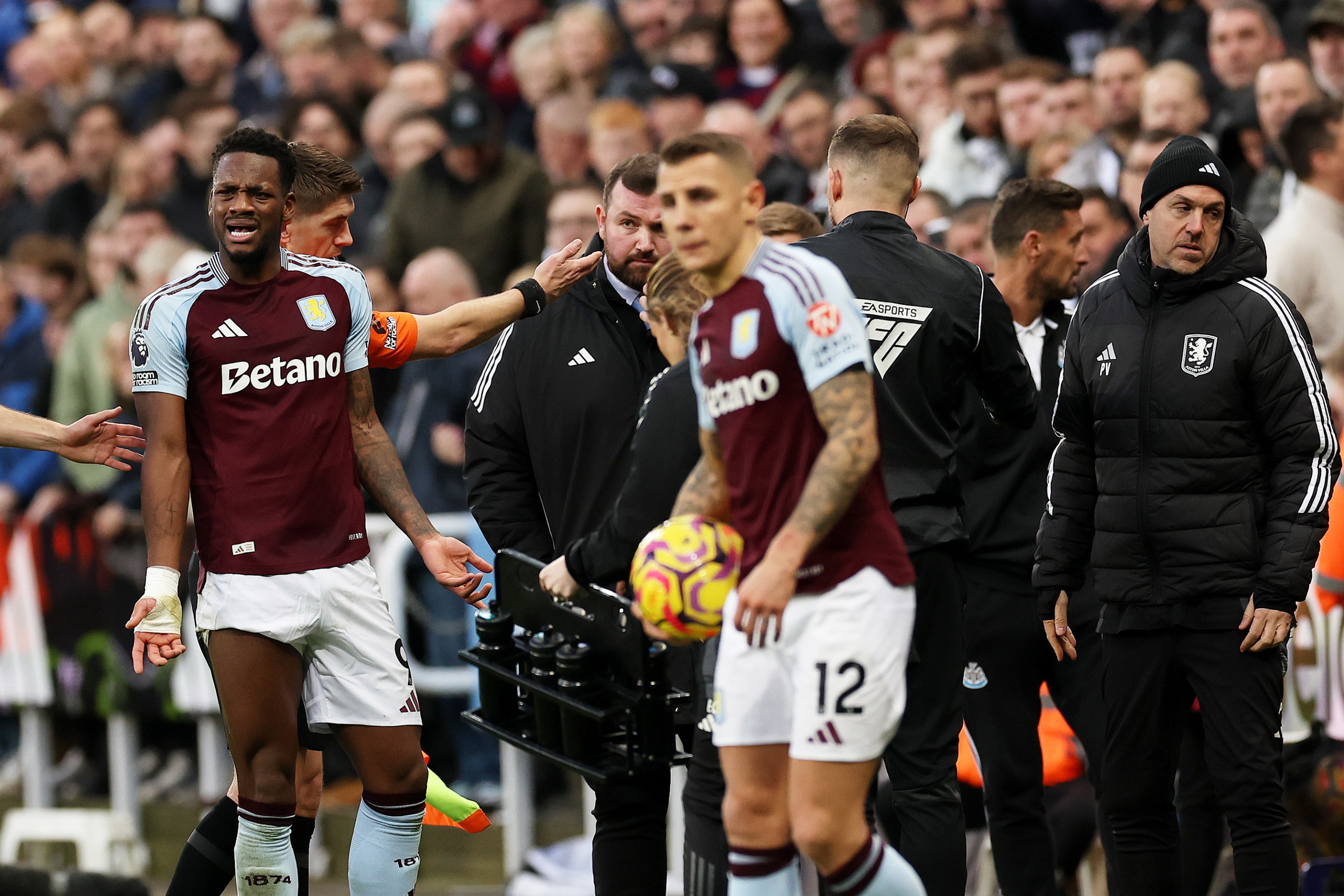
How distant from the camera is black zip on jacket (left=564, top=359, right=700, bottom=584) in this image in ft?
17.4

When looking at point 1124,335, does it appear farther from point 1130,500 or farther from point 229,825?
point 229,825

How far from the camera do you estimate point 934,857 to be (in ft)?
18.4

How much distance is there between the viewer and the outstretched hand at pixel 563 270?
243 inches

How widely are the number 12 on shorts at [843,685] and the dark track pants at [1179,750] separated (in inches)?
66.4

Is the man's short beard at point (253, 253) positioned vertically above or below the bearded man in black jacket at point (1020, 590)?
above

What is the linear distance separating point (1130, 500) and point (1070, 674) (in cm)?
107

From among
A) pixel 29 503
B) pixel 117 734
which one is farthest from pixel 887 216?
pixel 29 503

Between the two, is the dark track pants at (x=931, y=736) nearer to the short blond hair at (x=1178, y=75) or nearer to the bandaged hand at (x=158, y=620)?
the bandaged hand at (x=158, y=620)

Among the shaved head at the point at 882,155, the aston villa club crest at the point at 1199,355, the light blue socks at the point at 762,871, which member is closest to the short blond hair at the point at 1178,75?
the aston villa club crest at the point at 1199,355

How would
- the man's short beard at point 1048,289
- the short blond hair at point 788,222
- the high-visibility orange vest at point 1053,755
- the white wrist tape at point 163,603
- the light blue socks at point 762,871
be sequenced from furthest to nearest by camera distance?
1. the high-visibility orange vest at point 1053,755
2. the man's short beard at point 1048,289
3. the short blond hair at point 788,222
4. the white wrist tape at point 163,603
5. the light blue socks at point 762,871

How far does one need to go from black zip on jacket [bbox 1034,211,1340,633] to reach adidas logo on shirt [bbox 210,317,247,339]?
2794 millimetres

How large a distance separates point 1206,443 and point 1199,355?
29cm

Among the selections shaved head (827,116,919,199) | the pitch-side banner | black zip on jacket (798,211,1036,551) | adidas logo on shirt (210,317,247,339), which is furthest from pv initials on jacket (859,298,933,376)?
the pitch-side banner

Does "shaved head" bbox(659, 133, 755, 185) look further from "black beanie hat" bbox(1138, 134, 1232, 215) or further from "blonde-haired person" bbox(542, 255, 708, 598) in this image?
"black beanie hat" bbox(1138, 134, 1232, 215)
